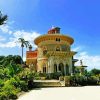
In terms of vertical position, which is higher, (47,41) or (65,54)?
(47,41)

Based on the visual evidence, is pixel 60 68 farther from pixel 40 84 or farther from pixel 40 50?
pixel 40 84

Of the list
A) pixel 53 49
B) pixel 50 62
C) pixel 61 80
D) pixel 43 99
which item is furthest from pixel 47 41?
pixel 43 99

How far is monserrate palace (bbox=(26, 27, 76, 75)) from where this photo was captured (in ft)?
154

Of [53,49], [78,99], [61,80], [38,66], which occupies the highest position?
[53,49]

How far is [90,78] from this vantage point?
120ft

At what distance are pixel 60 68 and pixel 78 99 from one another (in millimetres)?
32082

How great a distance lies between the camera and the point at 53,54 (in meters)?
46.8

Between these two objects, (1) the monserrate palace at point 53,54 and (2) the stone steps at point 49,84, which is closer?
(2) the stone steps at point 49,84

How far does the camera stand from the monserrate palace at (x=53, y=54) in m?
46.9

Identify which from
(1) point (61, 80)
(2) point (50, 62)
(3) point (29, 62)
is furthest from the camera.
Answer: (3) point (29, 62)

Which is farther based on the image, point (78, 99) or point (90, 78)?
point (90, 78)

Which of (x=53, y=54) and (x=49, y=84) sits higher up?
(x=53, y=54)

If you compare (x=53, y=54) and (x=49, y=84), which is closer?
(x=49, y=84)

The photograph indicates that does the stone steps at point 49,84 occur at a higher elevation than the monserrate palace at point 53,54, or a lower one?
lower
